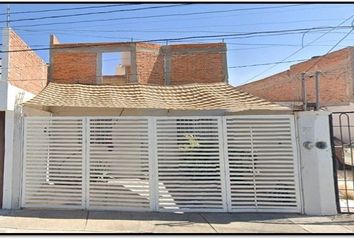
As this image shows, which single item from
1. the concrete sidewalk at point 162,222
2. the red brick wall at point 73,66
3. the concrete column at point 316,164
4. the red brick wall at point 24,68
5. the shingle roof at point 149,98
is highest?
the red brick wall at point 73,66

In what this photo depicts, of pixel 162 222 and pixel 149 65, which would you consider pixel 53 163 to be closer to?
pixel 162 222

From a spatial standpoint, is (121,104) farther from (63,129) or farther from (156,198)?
(156,198)

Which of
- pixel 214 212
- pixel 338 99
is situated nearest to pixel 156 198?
pixel 214 212

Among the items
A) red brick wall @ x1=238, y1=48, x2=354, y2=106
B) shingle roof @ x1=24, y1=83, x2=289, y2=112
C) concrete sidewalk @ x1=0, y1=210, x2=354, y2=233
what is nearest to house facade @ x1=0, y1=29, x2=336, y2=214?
concrete sidewalk @ x1=0, y1=210, x2=354, y2=233

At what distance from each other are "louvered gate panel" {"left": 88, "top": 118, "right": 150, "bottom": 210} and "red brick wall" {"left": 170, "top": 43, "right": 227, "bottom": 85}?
9.60m

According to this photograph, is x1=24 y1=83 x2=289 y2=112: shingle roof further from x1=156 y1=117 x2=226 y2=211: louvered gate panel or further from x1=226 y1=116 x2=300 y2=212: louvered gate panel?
x1=226 y1=116 x2=300 y2=212: louvered gate panel

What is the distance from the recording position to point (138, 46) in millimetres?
17578

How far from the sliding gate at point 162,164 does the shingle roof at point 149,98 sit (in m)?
0.78

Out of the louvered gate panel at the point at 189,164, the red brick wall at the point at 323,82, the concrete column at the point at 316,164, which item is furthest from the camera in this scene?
the red brick wall at the point at 323,82

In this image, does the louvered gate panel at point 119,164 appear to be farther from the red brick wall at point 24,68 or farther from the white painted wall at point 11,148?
the red brick wall at point 24,68

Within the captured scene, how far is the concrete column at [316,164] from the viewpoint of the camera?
7699 millimetres

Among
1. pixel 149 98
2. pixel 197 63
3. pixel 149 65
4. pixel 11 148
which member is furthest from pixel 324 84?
pixel 11 148

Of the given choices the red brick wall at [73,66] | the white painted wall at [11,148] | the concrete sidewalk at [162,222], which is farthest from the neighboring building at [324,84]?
the white painted wall at [11,148]

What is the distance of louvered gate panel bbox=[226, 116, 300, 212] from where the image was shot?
25.8 ft
